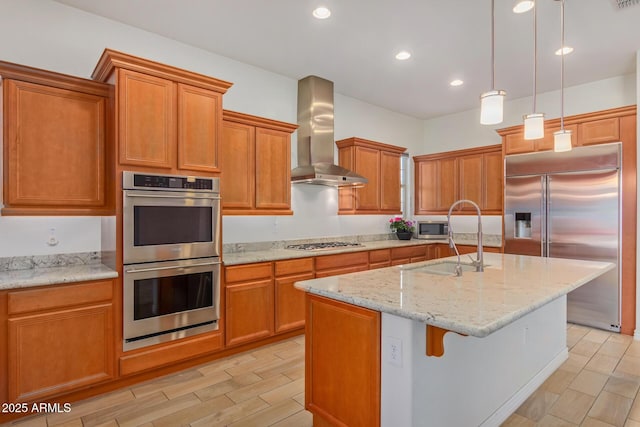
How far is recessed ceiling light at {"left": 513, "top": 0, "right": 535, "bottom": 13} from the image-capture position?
2759 millimetres

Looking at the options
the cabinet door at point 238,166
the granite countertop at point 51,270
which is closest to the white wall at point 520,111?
the cabinet door at point 238,166

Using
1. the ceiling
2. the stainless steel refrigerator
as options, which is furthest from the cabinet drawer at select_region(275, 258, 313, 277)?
the stainless steel refrigerator

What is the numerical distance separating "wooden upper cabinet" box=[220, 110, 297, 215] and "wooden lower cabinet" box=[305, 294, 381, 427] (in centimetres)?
178

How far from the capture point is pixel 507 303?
5.25 feet

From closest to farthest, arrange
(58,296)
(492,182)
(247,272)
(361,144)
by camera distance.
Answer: (58,296)
(247,272)
(361,144)
(492,182)

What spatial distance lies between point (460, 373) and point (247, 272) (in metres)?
2.01

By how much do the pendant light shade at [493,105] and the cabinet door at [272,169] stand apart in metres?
2.28

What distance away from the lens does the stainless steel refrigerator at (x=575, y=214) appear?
153 inches

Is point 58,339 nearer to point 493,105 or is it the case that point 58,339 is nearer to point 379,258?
point 493,105

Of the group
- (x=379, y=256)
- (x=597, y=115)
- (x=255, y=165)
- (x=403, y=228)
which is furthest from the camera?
(x=403, y=228)

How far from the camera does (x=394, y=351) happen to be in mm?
1672

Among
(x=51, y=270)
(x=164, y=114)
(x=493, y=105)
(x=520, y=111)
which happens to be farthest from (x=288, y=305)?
(x=520, y=111)

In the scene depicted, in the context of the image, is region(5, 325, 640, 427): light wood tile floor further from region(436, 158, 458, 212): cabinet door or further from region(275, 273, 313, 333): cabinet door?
region(436, 158, 458, 212): cabinet door

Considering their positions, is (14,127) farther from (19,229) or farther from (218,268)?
(218,268)
